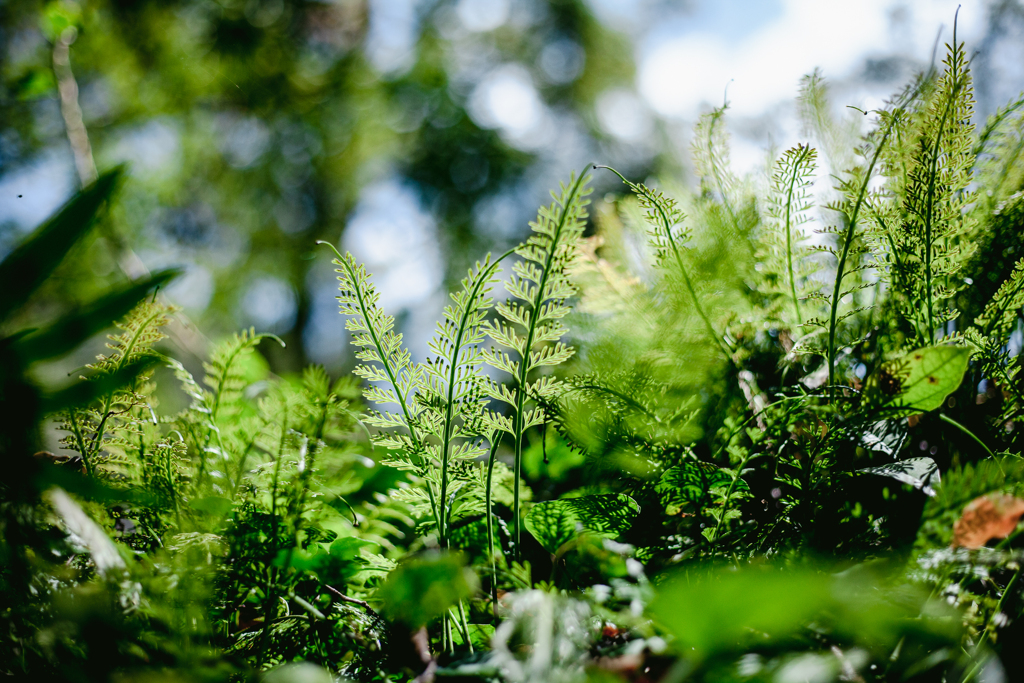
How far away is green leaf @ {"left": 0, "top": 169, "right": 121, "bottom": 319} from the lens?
16 centimetres

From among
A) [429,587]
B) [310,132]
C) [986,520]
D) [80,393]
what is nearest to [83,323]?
[80,393]

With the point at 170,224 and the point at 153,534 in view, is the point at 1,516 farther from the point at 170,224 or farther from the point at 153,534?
the point at 170,224

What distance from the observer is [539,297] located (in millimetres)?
167

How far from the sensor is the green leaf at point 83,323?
0.48 ft

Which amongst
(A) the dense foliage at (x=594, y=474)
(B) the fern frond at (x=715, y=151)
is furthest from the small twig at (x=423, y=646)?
(B) the fern frond at (x=715, y=151)

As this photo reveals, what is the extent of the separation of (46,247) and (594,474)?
198mm

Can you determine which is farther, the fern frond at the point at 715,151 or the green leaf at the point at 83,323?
the fern frond at the point at 715,151

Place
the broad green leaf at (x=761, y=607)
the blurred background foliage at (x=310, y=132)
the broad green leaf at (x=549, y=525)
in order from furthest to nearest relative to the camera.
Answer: the blurred background foliage at (x=310, y=132) < the broad green leaf at (x=549, y=525) < the broad green leaf at (x=761, y=607)

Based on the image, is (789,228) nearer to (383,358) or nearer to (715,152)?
(715,152)

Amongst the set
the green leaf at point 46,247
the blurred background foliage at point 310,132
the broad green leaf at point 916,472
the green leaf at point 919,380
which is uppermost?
the blurred background foliage at point 310,132

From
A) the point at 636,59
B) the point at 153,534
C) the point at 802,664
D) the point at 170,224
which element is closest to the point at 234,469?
the point at 153,534

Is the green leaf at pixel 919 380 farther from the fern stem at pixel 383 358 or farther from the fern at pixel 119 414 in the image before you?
the fern at pixel 119 414

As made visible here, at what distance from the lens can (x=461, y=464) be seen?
0.62 ft

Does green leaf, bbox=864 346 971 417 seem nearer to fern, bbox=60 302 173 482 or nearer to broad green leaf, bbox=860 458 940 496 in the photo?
broad green leaf, bbox=860 458 940 496
